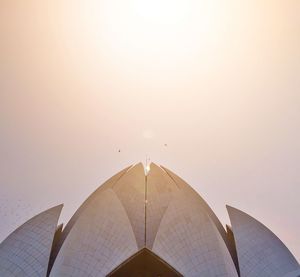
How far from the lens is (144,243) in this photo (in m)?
11.0

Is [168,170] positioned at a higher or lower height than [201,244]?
higher

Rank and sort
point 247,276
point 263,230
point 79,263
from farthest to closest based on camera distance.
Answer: point 263,230
point 247,276
point 79,263

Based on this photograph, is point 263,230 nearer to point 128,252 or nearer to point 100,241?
point 128,252

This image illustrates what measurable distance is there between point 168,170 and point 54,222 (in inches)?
202

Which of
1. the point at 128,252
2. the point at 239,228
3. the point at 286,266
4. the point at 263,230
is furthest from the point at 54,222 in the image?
the point at 286,266

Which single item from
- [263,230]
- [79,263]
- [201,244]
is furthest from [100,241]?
[263,230]

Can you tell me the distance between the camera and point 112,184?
39.0 feet

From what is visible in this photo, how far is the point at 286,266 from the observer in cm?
A: 1062

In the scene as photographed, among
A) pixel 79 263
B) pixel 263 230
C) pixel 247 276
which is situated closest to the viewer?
pixel 79 263

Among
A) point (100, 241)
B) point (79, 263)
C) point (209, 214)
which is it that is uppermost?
point (209, 214)

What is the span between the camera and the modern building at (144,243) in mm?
9805

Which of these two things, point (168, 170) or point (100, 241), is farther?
point (168, 170)

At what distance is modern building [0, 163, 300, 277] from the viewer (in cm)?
980

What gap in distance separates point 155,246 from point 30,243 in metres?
4.82
